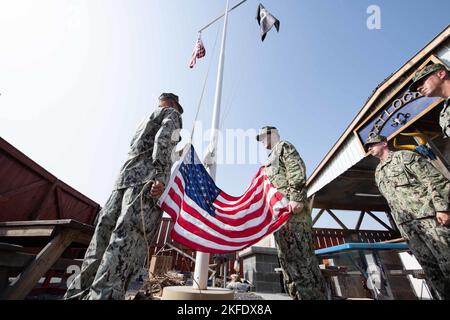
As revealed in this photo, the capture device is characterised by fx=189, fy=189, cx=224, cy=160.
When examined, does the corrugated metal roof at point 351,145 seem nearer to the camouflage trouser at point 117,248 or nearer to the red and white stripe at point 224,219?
the red and white stripe at point 224,219

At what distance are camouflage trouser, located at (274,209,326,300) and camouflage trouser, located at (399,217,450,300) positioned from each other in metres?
1.23

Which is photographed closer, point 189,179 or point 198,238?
point 198,238

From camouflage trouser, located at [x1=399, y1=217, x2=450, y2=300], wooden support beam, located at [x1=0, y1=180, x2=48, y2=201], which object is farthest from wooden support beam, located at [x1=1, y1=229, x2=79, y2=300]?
camouflage trouser, located at [x1=399, y1=217, x2=450, y2=300]

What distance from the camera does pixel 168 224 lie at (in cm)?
1000

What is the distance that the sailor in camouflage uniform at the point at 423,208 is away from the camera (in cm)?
187

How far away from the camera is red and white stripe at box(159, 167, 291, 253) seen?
1834 mm

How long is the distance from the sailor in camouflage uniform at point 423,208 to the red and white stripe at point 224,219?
1.54m

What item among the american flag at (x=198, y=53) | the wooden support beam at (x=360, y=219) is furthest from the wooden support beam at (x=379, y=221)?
the american flag at (x=198, y=53)

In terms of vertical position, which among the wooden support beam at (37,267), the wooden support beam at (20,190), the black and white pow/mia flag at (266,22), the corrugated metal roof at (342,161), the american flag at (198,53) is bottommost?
the wooden support beam at (37,267)

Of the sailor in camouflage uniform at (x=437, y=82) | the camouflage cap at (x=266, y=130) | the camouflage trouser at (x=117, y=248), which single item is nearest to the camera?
the camouflage trouser at (x=117, y=248)

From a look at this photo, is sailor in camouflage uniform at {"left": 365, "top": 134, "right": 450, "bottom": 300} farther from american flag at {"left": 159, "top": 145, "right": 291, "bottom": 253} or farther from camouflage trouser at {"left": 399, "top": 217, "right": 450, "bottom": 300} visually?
american flag at {"left": 159, "top": 145, "right": 291, "bottom": 253}
